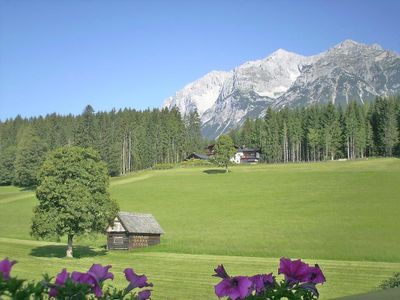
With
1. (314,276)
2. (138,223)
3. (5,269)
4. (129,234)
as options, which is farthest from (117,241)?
(5,269)

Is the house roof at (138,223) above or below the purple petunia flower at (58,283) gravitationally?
below

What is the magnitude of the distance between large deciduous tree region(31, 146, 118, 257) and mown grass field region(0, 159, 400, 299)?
2468 mm

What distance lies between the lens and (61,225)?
43281mm

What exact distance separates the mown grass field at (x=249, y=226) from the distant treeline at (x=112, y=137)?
14578 millimetres

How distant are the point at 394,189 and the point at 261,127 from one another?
79750mm

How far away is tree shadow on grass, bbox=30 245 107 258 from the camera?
154 feet

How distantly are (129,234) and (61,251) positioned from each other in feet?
26.4

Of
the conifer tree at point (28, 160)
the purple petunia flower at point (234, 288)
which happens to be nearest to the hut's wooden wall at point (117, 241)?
the purple petunia flower at point (234, 288)

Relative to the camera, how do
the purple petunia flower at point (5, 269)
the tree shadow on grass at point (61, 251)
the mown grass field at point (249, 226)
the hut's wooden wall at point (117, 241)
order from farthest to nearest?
the hut's wooden wall at point (117, 241)
the tree shadow on grass at point (61, 251)
the mown grass field at point (249, 226)
the purple petunia flower at point (5, 269)

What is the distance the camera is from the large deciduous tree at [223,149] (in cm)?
11150

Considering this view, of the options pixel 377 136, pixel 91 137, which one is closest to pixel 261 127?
pixel 377 136

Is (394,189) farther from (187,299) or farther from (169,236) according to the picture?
(187,299)

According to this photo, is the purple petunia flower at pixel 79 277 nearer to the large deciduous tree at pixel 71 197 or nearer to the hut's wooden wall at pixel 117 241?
the large deciduous tree at pixel 71 197

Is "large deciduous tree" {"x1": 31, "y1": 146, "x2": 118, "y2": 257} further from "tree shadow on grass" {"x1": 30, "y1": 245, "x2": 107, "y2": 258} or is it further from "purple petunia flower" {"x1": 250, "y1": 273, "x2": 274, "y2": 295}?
"purple petunia flower" {"x1": 250, "y1": 273, "x2": 274, "y2": 295}
